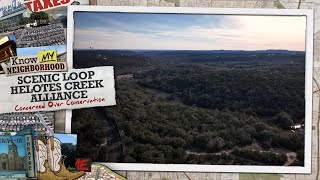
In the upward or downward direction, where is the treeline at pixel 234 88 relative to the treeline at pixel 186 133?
upward

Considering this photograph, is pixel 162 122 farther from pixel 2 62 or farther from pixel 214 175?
pixel 2 62

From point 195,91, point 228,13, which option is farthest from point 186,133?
point 228,13

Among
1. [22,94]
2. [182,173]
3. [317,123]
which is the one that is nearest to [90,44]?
[22,94]

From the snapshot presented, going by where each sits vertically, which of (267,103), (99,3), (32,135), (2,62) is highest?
(99,3)

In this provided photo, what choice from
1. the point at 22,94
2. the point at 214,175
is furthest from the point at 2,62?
the point at 214,175

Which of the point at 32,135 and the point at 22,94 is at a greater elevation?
the point at 22,94

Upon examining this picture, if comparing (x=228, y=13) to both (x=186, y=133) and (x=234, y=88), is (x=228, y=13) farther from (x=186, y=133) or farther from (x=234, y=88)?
(x=186, y=133)

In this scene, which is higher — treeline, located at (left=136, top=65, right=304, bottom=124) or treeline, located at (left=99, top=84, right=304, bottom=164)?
treeline, located at (left=136, top=65, right=304, bottom=124)
